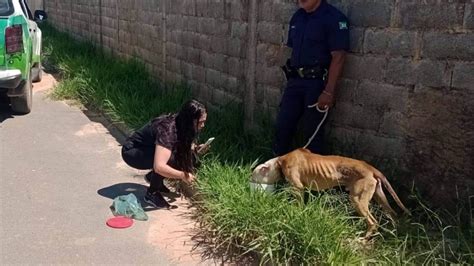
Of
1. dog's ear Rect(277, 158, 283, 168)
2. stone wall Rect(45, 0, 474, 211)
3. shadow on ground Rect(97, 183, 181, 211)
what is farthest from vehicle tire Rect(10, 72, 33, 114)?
dog's ear Rect(277, 158, 283, 168)

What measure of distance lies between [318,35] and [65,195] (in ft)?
8.24

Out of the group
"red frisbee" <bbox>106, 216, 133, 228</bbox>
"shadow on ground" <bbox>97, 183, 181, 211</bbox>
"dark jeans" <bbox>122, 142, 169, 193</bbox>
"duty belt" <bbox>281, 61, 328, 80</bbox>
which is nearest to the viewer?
"red frisbee" <bbox>106, 216, 133, 228</bbox>

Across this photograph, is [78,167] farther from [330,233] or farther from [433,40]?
[433,40]

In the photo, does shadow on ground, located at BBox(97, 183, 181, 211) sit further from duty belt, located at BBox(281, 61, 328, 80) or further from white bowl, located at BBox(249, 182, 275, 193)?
duty belt, located at BBox(281, 61, 328, 80)

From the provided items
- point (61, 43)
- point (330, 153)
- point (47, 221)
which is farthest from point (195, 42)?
point (61, 43)

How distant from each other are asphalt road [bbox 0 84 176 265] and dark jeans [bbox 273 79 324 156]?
1272mm

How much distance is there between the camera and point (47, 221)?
4.21 meters

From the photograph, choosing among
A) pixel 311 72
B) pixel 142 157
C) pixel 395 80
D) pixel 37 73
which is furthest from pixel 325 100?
pixel 37 73

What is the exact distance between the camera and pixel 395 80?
415cm

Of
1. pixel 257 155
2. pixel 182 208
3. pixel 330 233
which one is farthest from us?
pixel 257 155

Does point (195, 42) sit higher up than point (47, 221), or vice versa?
point (195, 42)

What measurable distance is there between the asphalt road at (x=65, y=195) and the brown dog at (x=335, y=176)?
3.30ft

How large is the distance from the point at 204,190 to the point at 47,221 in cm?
120

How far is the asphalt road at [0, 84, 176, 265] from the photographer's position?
373 centimetres
